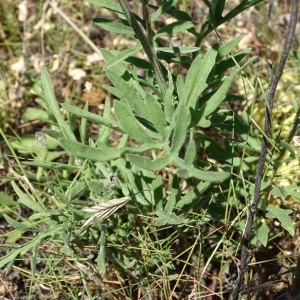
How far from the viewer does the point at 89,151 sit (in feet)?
4.40

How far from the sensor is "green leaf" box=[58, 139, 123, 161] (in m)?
1.30

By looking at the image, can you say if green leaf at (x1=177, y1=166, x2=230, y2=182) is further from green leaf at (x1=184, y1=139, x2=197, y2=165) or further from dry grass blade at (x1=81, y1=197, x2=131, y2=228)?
dry grass blade at (x1=81, y1=197, x2=131, y2=228)

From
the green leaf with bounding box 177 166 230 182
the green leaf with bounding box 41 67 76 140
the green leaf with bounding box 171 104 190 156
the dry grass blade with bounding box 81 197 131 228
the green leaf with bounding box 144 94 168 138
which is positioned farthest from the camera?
the green leaf with bounding box 41 67 76 140

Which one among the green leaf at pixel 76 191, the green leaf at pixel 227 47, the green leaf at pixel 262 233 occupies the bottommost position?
the green leaf at pixel 262 233

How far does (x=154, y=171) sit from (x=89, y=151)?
28 centimetres

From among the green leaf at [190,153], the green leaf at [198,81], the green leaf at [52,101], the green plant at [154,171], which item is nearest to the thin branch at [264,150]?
the green plant at [154,171]

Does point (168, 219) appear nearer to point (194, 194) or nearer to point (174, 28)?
point (194, 194)

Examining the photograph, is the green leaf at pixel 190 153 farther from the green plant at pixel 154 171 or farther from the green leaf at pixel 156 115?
the green leaf at pixel 156 115

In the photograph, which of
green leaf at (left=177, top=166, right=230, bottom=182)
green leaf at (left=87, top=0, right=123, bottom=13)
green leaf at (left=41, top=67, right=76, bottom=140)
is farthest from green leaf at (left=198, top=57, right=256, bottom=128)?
green leaf at (left=41, top=67, right=76, bottom=140)

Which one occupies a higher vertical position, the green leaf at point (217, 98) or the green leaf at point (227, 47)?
the green leaf at point (227, 47)

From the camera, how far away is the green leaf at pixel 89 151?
1296mm

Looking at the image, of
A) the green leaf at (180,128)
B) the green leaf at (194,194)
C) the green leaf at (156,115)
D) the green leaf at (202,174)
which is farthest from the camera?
the green leaf at (194,194)

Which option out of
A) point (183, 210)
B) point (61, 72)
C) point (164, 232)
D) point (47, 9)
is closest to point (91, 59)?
point (61, 72)

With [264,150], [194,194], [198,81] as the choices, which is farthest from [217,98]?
[194,194]
